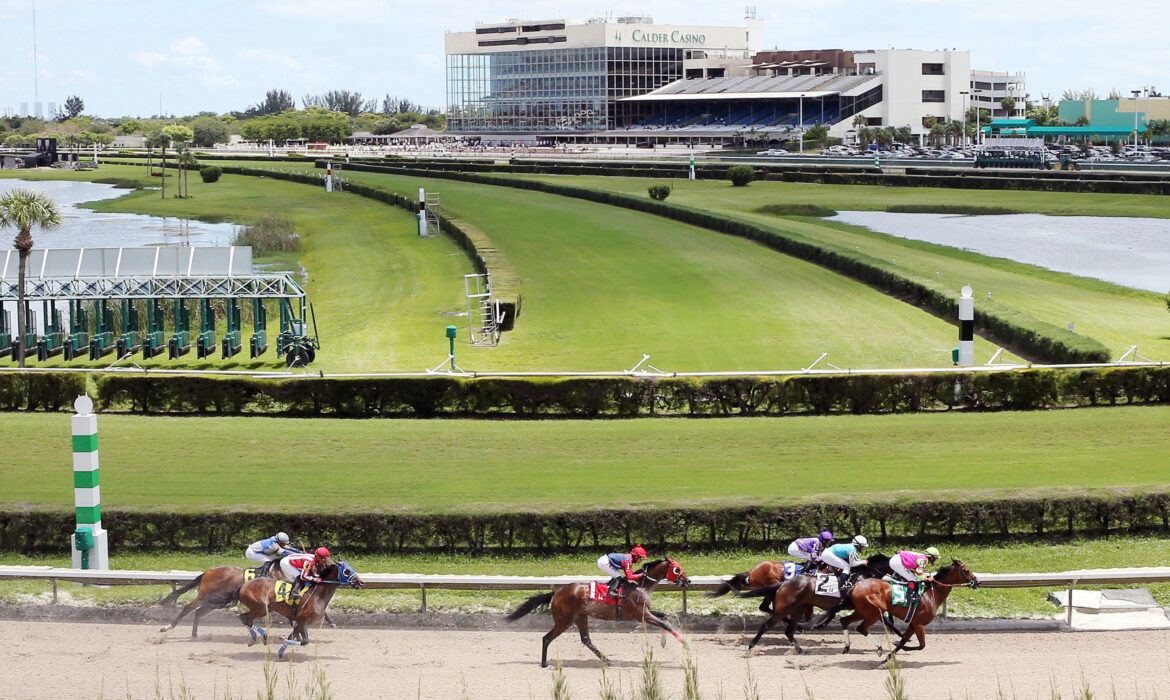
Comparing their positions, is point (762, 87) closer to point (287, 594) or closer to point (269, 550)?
point (269, 550)

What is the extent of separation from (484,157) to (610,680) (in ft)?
288

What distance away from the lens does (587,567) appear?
479 inches

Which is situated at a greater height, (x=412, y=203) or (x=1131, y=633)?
(x=412, y=203)

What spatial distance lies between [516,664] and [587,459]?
6296 millimetres

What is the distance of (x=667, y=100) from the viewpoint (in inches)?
4776

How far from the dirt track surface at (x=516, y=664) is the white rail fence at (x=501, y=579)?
40cm

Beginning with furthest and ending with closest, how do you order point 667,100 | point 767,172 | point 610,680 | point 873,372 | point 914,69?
point 667,100 < point 914,69 < point 767,172 < point 873,372 < point 610,680

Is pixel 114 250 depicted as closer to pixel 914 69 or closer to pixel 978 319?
pixel 978 319

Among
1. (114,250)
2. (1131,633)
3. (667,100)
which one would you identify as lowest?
(1131,633)

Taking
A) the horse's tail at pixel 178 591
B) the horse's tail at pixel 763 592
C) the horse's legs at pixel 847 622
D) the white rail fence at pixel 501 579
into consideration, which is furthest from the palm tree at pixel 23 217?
the horse's legs at pixel 847 622

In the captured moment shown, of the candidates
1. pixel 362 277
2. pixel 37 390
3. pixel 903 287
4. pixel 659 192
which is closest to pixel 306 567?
pixel 37 390

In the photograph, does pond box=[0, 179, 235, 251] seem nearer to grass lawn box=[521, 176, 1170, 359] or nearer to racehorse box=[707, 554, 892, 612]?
grass lawn box=[521, 176, 1170, 359]

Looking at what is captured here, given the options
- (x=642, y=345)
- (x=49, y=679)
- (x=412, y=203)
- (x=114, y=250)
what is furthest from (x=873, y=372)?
(x=412, y=203)

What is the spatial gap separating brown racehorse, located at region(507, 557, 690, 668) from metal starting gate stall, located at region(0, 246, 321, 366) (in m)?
18.4
